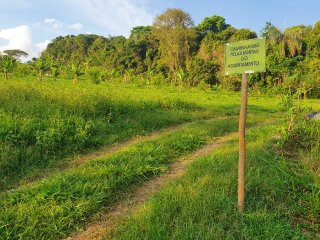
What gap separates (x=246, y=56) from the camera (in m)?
3.80

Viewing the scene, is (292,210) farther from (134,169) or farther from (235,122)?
(235,122)

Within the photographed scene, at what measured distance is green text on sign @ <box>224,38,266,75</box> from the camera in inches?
144

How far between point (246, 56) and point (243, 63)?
0.30 feet

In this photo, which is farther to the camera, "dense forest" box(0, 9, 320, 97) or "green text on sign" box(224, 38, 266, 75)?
"dense forest" box(0, 9, 320, 97)

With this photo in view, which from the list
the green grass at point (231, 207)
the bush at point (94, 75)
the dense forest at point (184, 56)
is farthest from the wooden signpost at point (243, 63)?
the bush at point (94, 75)

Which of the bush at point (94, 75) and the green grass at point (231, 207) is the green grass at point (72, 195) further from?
the bush at point (94, 75)

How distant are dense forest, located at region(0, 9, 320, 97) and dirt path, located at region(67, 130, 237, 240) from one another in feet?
52.4

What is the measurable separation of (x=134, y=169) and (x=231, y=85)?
32403 millimetres

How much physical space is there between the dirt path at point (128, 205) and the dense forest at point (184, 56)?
16.0 metres

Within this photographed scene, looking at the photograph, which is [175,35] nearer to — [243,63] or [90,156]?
[90,156]

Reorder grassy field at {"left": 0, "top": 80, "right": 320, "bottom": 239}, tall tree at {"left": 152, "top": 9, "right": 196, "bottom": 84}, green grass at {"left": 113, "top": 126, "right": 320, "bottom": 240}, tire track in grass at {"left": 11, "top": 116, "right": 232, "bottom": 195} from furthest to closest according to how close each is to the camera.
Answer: tall tree at {"left": 152, "top": 9, "right": 196, "bottom": 84} → tire track in grass at {"left": 11, "top": 116, "right": 232, "bottom": 195} → grassy field at {"left": 0, "top": 80, "right": 320, "bottom": 239} → green grass at {"left": 113, "top": 126, "right": 320, "bottom": 240}

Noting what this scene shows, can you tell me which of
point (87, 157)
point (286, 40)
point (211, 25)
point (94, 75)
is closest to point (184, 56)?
point (211, 25)

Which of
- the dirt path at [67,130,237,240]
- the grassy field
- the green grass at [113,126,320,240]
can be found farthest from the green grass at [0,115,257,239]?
the green grass at [113,126,320,240]

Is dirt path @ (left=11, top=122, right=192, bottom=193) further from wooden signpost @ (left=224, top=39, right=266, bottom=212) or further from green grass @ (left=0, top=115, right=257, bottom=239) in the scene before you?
wooden signpost @ (left=224, top=39, right=266, bottom=212)
